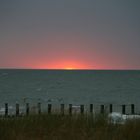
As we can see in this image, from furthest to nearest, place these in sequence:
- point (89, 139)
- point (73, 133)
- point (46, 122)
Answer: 1. point (46, 122)
2. point (73, 133)
3. point (89, 139)

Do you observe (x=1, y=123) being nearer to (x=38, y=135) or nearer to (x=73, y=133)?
(x=38, y=135)

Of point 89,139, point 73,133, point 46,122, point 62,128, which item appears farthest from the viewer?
point 46,122

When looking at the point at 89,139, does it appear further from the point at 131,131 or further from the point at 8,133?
the point at 8,133

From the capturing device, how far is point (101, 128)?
1042 centimetres

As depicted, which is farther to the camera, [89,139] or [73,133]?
[73,133]

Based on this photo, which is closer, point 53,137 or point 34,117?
point 53,137

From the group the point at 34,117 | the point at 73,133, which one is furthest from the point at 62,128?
the point at 34,117

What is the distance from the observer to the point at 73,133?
970 centimetres

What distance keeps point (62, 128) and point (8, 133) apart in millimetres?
1826

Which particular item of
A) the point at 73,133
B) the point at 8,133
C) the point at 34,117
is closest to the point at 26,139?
the point at 8,133

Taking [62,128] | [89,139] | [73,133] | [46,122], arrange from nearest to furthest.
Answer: [89,139]
[73,133]
[62,128]
[46,122]

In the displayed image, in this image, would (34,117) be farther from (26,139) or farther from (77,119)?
(26,139)

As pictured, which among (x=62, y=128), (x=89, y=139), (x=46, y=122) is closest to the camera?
(x=89, y=139)

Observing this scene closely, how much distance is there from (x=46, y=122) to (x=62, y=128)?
2.90 feet
